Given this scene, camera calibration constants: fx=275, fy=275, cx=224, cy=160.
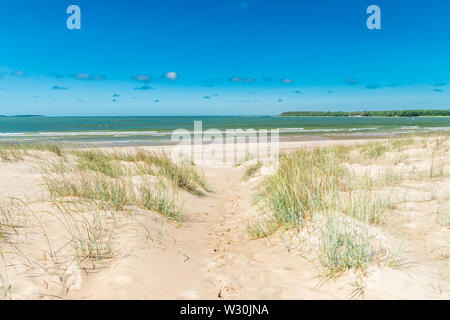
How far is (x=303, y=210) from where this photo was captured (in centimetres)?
375

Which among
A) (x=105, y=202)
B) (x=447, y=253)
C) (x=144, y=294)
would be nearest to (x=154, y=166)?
(x=105, y=202)

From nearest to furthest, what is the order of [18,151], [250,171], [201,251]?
[201,251]
[250,171]
[18,151]

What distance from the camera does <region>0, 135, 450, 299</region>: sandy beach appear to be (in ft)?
7.95

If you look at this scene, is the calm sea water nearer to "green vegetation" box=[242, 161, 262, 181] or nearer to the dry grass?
the dry grass

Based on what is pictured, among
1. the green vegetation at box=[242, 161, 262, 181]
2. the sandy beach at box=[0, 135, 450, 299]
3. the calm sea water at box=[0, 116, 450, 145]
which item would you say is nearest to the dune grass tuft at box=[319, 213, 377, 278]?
the sandy beach at box=[0, 135, 450, 299]

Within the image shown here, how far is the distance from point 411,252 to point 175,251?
8.78 feet

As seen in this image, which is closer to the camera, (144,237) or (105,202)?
(144,237)

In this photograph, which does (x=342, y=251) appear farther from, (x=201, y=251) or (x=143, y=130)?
(x=143, y=130)

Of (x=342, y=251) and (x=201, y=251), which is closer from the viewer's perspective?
(x=342, y=251)

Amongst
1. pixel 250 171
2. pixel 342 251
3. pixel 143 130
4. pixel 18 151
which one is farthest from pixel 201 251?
pixel 143 130

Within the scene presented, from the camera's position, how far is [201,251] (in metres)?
3.63

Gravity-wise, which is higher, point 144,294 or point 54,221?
point 54,221
